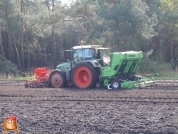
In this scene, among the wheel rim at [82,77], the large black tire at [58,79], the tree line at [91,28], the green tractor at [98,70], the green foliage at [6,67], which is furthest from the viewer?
the green foliage at [6,67]

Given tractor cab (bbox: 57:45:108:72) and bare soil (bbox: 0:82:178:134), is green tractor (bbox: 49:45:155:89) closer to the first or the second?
tractor cab (bbox: 57:45:108:72)

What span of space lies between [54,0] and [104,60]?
28.4 m

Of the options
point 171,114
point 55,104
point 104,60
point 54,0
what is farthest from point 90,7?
point 171,114

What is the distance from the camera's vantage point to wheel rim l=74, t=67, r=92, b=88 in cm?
2116

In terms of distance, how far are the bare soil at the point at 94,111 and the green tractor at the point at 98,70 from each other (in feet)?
4.29

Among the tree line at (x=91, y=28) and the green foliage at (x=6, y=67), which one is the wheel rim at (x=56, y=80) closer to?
the tree line at (x=91, y=28)

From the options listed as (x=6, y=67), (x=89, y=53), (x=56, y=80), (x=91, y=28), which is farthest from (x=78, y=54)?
(x=91, y=28)

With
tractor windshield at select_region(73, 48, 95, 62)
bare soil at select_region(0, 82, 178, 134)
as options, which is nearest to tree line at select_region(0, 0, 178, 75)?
tractor windshield at select_region(73, 48, 95, 62)

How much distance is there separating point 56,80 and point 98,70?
2.60 m

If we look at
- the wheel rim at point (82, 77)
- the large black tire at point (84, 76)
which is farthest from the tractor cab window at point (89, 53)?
the wheel rim at point (82, 77)

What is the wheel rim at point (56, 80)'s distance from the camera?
2222cm

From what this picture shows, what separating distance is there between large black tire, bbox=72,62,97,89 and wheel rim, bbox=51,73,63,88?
3.28 feet

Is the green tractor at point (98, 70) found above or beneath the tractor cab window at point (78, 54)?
beneath

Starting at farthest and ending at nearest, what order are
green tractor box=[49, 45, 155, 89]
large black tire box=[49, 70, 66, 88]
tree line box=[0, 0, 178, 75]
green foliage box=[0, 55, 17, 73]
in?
green foliage box=[0, 55, 17, 73]
tree line box=[0, 0, 178, 75]
large black tire box=[49, 70, 66, 88]
green tractor box=[49, 45, 155, 89]
